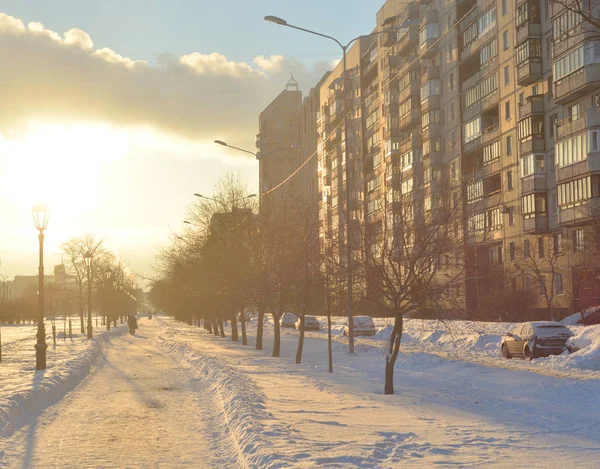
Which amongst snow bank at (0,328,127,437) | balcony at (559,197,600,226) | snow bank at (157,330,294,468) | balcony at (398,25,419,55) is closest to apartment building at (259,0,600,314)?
balcony at (559,197,600,226)

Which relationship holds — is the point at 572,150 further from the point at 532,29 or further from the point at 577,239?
the point at 532,29

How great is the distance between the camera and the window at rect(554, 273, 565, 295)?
175 ft

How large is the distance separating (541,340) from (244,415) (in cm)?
1981

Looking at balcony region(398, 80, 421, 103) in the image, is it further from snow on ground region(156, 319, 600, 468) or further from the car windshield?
snow on ground region(156, 319, 600, 468)

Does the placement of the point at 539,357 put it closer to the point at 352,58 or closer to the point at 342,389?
the point at 342,389

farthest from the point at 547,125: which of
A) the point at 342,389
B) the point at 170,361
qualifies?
the point at 342,389

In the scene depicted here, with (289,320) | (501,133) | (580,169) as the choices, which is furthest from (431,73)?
(580,169)

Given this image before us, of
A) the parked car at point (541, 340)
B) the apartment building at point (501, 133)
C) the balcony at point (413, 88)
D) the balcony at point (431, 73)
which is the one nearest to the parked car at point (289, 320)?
the apartment building at point (501, 133)

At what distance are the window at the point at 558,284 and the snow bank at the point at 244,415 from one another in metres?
33.5

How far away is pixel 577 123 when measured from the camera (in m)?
47.2

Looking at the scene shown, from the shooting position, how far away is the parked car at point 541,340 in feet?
101

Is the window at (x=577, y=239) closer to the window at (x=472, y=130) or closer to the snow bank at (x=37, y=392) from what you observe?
the window at (x=472, y=130)

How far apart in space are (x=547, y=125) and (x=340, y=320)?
2585 cm

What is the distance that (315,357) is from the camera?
33.2m
